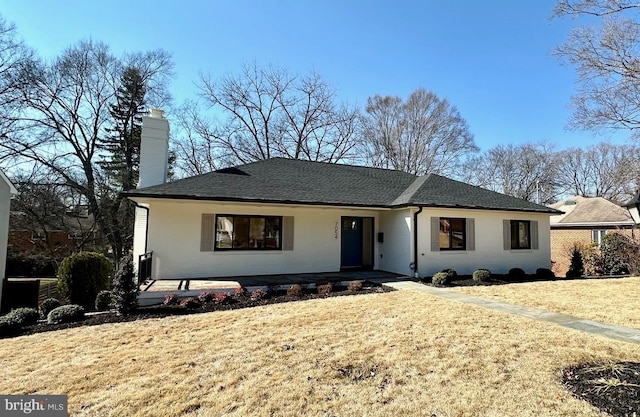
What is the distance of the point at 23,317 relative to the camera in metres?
6.15

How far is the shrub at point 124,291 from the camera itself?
6.59 metres

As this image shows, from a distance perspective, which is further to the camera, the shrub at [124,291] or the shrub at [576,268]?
the shrub at [576,268]

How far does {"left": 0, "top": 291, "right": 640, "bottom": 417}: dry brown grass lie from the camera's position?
10.3ft

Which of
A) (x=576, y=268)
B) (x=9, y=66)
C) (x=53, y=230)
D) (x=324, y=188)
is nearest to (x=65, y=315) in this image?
(x=324, y=188)

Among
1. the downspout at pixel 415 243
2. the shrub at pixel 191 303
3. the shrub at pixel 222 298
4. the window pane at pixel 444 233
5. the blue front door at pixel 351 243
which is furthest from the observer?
the blue front door at pixel 351 243

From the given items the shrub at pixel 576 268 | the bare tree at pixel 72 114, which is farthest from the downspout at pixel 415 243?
the bare tree at pixel 72 114

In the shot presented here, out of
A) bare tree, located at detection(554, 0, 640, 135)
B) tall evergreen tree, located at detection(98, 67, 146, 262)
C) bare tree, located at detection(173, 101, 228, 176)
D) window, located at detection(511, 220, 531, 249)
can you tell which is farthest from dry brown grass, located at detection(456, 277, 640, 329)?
bare tree, located at detection(173, 101, 228, 176)

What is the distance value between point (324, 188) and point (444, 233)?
4.47 m

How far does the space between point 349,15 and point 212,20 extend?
465 cm

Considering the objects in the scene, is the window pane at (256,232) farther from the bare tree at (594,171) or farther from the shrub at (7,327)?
the bare tree at (594,171)

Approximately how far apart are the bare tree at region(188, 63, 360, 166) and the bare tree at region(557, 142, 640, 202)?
2464 cm

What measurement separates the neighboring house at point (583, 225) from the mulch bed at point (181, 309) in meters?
14.5

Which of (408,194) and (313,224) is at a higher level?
(408,194)

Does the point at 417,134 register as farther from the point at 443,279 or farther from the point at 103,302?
the point at 103,302
